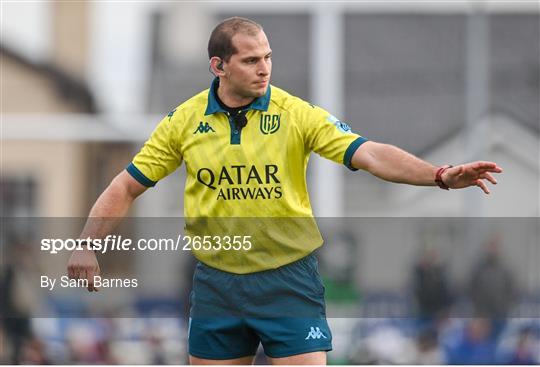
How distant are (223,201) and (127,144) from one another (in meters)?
23.7

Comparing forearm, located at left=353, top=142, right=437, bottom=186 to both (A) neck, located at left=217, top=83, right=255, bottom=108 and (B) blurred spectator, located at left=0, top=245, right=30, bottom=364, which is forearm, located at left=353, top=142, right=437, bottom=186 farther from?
(B) blurred spectator, located at left=0, top=245, right=30, bottom=364

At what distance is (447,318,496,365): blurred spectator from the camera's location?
14.6 metres

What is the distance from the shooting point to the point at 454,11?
32375 mm

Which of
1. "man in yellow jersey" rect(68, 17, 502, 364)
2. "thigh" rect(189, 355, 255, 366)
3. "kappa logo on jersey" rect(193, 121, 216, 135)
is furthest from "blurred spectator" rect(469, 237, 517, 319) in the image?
"kappa logo on jersey" rect(193, 121, 216, 135)

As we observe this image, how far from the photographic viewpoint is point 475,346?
14750 mm

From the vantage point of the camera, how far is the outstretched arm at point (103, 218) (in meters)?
6.34

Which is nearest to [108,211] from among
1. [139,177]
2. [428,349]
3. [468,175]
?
[139,177]

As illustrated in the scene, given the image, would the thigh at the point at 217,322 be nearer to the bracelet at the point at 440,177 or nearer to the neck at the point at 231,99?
the neck at the point at 231,99

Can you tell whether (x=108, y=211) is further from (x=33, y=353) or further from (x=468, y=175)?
(x=33, y=353)

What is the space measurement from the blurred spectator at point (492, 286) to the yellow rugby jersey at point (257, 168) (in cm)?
904

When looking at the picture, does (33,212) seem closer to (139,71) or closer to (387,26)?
(139,71)

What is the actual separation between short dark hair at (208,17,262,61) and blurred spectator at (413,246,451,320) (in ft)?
29.9

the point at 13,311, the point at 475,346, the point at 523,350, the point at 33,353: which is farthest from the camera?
the point at 475,346

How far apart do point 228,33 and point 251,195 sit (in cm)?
73
